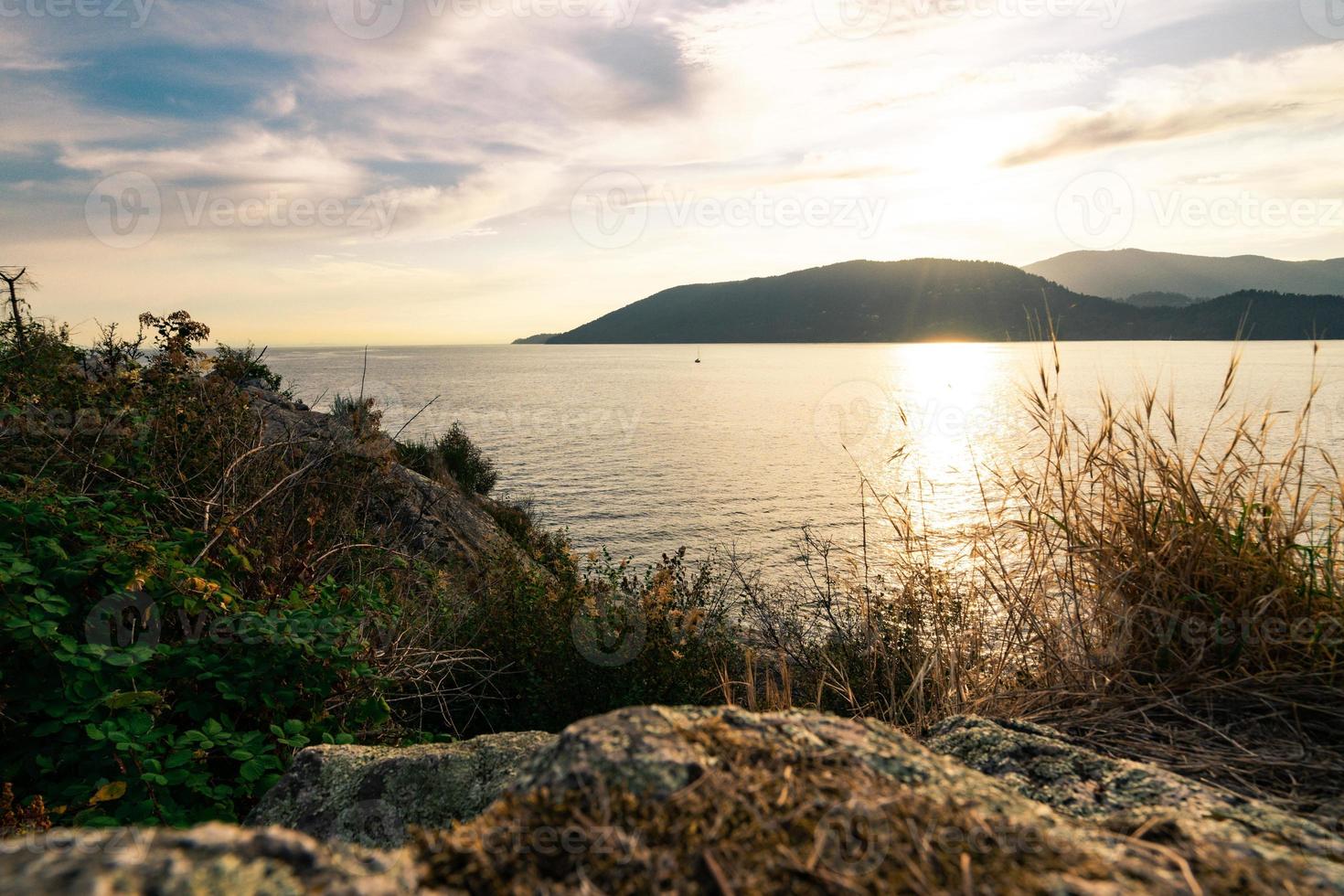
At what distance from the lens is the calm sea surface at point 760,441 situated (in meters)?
24.4

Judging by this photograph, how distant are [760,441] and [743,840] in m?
53.4

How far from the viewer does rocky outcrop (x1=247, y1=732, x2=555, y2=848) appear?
2.36 m

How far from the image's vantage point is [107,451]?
5188mm

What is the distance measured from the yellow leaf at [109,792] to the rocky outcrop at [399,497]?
388cm

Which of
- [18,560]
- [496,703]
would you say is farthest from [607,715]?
[496,703]

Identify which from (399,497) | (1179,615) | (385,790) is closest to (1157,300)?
(399,497)

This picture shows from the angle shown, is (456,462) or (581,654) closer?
(581,654)

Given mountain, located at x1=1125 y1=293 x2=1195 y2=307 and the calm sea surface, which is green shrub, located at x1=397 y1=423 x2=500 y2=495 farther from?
mountain, located at x1=1125 y1=293 x2=1195 y2=307

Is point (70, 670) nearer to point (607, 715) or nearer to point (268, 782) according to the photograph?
point (268, 782)

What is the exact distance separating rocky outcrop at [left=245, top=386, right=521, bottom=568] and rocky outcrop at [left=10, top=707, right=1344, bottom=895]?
5836 mm

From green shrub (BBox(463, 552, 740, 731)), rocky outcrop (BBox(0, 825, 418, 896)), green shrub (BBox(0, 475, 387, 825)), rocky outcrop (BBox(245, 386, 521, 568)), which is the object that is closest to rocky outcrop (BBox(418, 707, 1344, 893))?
rocky outcrop (BBox(0, 825, 418, 896))

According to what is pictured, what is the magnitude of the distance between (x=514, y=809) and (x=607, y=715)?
1.02 feet

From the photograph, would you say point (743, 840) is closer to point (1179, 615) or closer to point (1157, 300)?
point (1179, 615)

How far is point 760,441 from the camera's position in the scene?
177 feet
